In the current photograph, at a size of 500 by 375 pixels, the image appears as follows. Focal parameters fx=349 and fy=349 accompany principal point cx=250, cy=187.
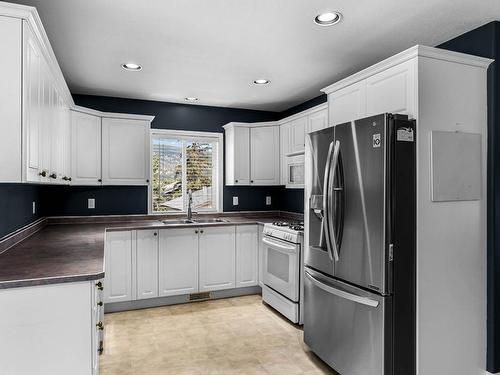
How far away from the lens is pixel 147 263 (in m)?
3.93

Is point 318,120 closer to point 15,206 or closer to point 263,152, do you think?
point 263,152

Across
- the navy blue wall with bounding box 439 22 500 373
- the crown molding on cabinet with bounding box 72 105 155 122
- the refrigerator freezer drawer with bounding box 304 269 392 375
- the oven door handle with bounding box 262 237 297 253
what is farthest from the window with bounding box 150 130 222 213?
the navy blue wall with bounding box 439 22 500 373

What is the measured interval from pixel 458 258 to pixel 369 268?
64 cm

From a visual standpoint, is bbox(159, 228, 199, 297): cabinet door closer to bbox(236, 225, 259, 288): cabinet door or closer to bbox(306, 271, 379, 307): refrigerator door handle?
bbox(236, 225, 259, 288): cabinet door

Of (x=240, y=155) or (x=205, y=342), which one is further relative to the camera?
(x=240, y=155)

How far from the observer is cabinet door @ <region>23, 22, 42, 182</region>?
1736 millimetres

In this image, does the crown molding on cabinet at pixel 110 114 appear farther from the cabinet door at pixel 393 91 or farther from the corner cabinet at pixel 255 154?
the cabinet door at pixel 393 91

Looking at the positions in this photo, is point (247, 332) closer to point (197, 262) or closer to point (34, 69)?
point (197, 262)

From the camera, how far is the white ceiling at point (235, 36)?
2.24 meters

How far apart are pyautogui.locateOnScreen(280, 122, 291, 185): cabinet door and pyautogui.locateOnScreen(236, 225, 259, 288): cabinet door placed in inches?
30.9

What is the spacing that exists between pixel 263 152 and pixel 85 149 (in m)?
2.20

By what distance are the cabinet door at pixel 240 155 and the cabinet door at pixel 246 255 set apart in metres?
0.71

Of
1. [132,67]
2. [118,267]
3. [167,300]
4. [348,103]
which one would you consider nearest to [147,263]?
[118,267]

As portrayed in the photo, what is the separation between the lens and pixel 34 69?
1.90 m
